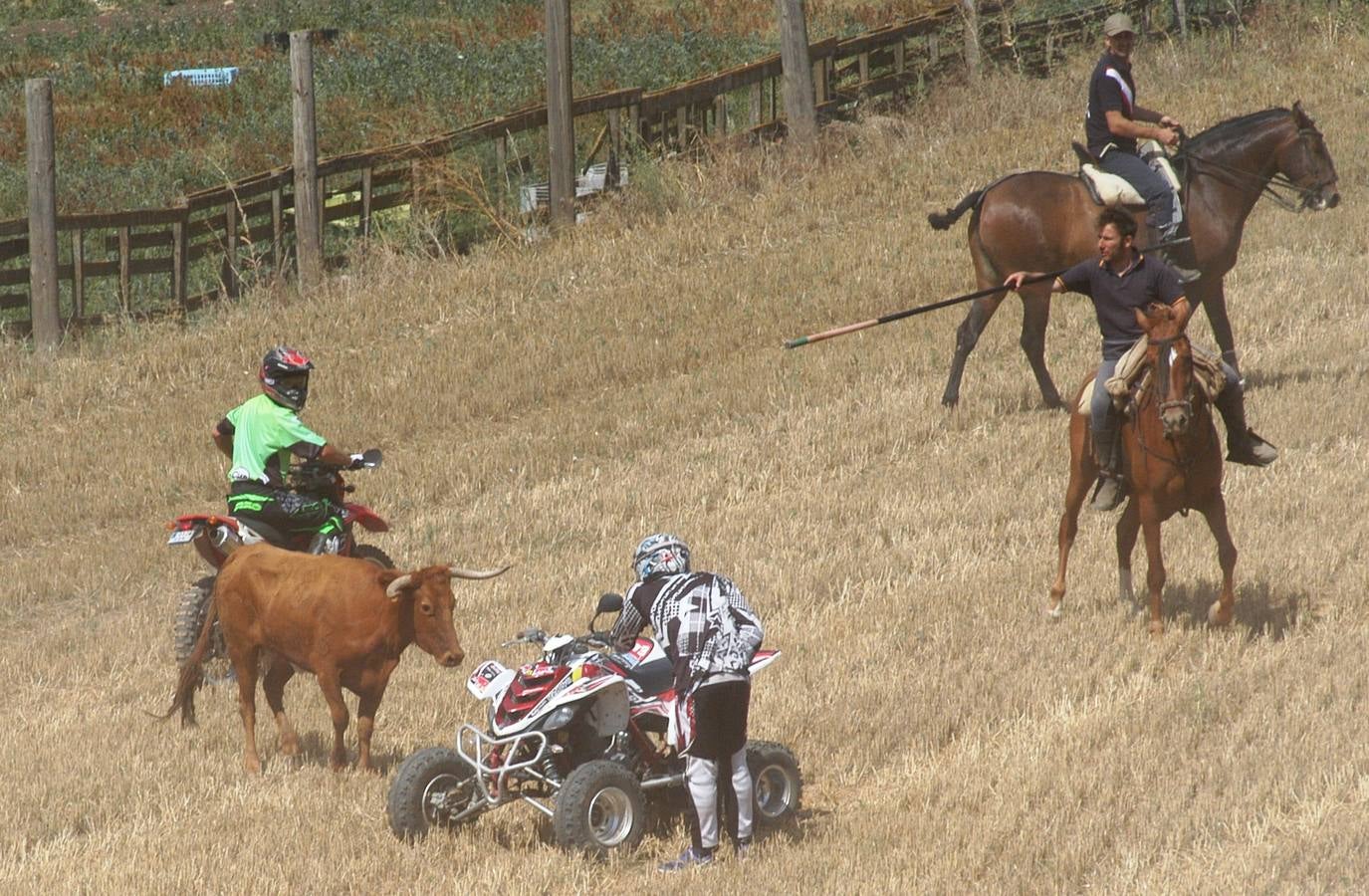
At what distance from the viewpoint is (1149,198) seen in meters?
13.6

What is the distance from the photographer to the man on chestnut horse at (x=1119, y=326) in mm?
9445

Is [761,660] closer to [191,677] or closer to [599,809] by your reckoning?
[599,809]

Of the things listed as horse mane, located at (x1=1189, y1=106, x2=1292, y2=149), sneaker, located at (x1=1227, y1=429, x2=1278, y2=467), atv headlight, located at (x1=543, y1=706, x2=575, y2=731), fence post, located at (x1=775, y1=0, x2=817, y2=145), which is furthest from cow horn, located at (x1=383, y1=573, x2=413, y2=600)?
fence post, located at (x1=775, y1=0, x2=817, y2=145)

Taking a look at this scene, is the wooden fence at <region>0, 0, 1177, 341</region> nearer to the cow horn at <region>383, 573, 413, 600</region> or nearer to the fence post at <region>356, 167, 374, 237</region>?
the fence post at <region>356, 167, 374, 237</region>

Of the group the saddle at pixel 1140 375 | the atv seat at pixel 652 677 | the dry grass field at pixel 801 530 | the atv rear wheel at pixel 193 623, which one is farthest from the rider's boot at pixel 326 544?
the saddle at pixel 1140 375

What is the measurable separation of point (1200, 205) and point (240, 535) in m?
8.05

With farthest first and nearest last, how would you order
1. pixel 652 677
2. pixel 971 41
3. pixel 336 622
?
pixel 971 41, pixel 336 622, pixel 652 677

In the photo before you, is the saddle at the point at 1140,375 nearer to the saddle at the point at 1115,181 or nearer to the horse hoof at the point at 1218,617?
the horse hoof at the point at 1218,617

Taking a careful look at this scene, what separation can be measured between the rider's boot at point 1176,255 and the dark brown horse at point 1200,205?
6 centimetres

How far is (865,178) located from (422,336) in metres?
6.23

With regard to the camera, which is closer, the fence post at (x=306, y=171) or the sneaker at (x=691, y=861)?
the sneaker at (x=691, y=861)

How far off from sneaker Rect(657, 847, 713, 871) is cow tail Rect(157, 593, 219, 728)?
314cm

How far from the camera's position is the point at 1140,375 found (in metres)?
9.30

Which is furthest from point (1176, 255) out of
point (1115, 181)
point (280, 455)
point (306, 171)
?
point (306, 171)
